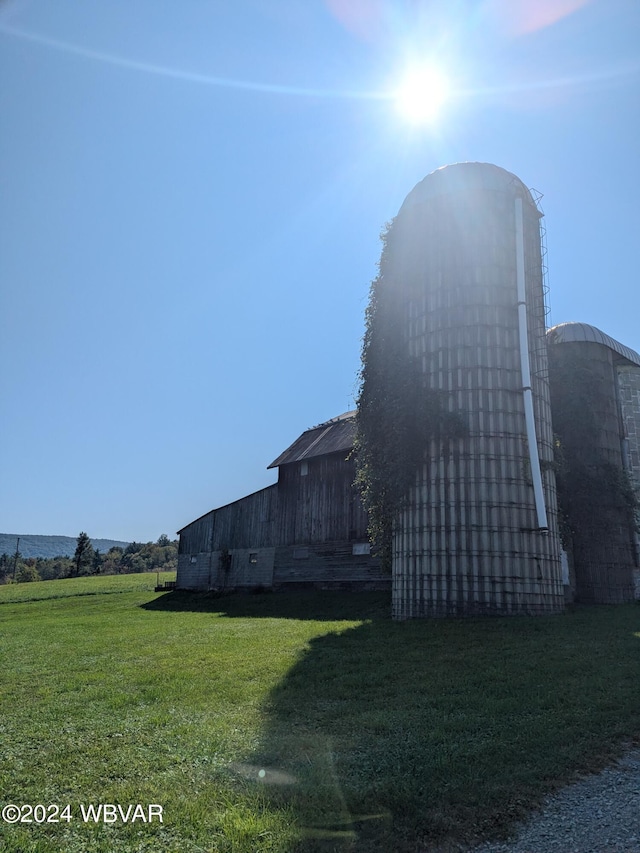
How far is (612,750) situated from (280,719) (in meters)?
3.41

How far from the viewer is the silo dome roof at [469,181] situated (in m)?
16.8

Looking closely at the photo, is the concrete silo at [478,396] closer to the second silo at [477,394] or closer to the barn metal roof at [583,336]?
the second silo at [477,394]

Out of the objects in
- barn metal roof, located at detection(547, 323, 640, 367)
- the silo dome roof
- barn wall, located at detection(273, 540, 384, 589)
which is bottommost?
barn wall, located at detection(273, 540, 384, 589)

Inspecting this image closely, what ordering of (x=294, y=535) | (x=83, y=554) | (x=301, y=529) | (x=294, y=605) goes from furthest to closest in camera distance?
(x=83, y=554)
(x=294, y=535)
(x=301, y=529)
(x=294, y=605)

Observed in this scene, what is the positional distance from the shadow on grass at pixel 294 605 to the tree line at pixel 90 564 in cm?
5529

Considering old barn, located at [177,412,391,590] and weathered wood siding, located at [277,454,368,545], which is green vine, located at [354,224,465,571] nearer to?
old barn, located at [177,412,391,590]

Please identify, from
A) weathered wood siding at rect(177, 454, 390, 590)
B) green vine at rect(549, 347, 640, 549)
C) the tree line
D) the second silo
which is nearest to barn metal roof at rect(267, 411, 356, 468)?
weathered wood siding at rect(177, 454, 390, 590)

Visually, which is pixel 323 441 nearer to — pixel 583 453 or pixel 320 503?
pixel 320 503

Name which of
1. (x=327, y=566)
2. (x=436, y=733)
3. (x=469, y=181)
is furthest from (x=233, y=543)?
(x=436, y=733)

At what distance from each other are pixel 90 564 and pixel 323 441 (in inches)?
3369

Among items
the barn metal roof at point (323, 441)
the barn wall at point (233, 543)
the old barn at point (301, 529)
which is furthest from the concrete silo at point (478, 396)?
the barn wall at point (233, 543)

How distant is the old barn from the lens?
80.1 ft

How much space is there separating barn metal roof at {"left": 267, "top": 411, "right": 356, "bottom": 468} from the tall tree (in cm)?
7527

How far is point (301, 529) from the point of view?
2711 centimetres
